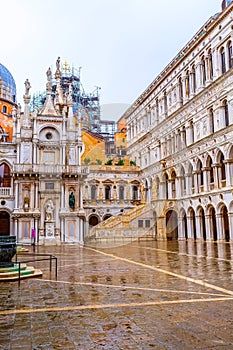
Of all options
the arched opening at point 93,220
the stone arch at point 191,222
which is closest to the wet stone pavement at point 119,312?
the stone arch at point 191,222

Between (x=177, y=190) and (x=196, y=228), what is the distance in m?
5.27

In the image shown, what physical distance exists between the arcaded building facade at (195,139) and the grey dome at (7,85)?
2210 centimetres

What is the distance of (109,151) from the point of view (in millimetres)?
59406

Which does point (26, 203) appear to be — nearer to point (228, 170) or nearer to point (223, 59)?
point (228, 170)

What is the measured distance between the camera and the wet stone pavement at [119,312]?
512 cm

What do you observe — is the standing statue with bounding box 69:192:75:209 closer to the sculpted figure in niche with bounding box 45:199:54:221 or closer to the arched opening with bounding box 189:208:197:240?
the sculpted figure in niche with bounding box 45:199:54:221

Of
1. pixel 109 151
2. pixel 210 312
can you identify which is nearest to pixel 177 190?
pixel 109 151

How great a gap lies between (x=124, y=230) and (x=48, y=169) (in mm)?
9457

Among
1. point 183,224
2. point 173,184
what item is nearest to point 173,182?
point 173,184

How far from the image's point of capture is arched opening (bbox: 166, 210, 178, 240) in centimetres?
3929

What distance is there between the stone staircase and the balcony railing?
5893 millimetres

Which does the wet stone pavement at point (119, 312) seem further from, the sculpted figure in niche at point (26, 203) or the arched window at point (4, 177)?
the arched window at point (4, 177)

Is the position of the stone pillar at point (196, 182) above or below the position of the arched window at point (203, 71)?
below

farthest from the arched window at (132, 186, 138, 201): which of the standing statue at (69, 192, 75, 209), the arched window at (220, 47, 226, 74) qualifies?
the arched window at (220, 47, 226, 74)
